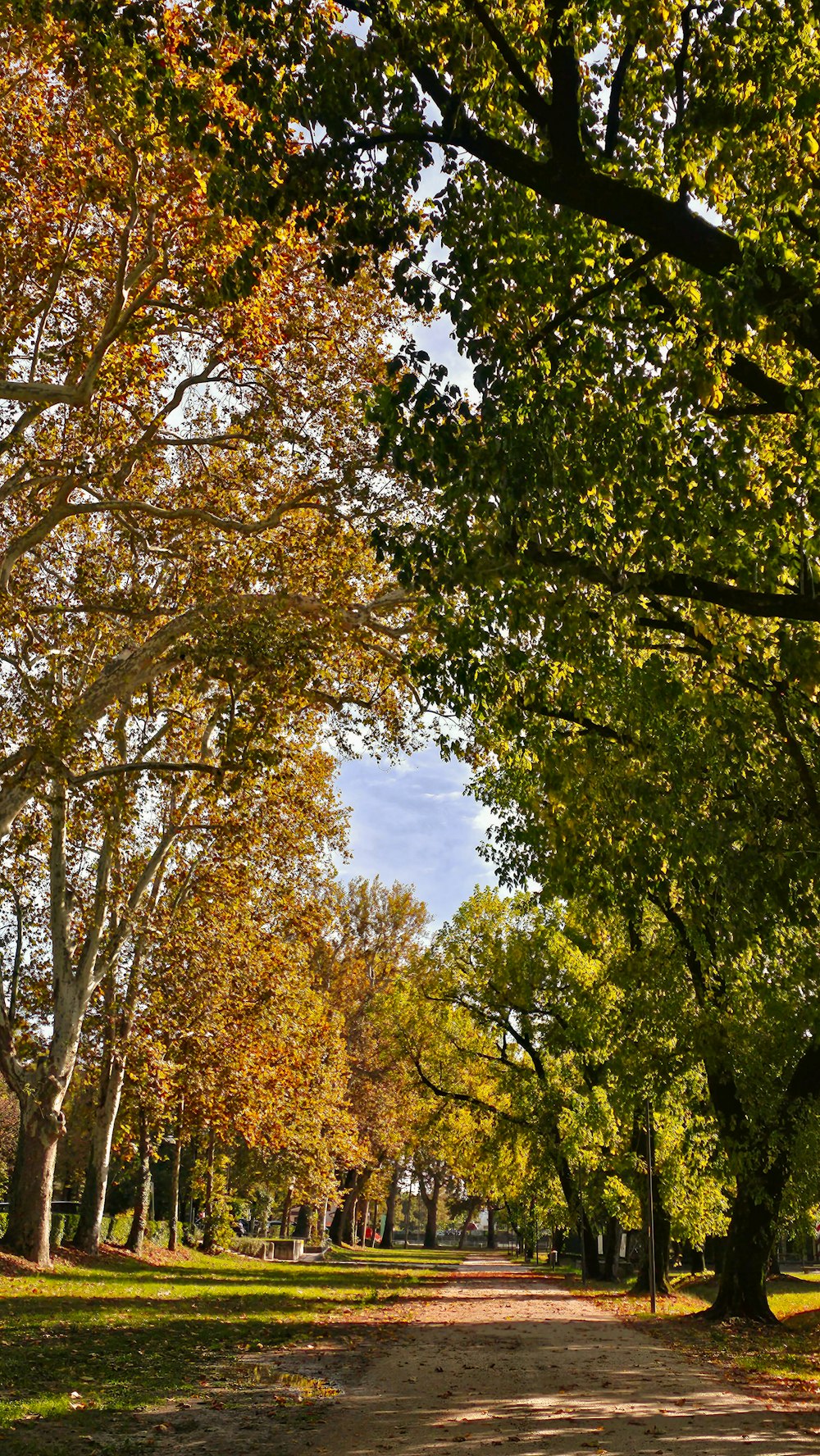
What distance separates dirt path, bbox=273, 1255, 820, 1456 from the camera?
6.96 metres

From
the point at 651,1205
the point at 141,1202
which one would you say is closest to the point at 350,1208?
the point at 141,1202

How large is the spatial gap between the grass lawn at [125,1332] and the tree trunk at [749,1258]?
19.8ft

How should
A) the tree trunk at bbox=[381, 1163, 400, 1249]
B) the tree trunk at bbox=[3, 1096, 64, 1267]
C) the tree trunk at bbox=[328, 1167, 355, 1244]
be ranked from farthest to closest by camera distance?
the tree trunk at bbox=[381, 1163, 400, 1249], the tree trunk at bbox=[328, 1167, 355, 1244], the tree trunk at bbox=[3, 1096, 64, 1267]

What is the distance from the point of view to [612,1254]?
1250 inches

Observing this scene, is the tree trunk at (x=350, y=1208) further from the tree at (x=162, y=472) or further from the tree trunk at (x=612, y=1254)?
the tree at (x=162, y=472)

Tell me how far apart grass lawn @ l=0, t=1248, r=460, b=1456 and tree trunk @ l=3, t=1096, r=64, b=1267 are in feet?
2.69

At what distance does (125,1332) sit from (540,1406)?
18.7ft

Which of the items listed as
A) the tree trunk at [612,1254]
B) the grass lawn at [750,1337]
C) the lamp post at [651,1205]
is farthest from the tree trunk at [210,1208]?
the lamp post at [651,1205]

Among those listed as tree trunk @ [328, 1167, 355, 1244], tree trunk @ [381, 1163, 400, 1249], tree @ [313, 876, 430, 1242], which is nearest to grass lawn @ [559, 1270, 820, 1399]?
tree @ [313, 876, 430, 1242]

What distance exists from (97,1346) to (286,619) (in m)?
7.92

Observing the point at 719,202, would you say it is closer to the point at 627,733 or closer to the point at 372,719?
the point at 627,733

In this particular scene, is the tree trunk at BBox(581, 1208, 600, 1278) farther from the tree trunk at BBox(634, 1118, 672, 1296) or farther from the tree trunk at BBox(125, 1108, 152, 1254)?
the tree trunk at BBox(125, 1108, 152, 1254)

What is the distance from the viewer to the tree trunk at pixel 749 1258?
1742cm

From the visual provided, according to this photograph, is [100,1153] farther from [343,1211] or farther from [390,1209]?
[390,1209]
